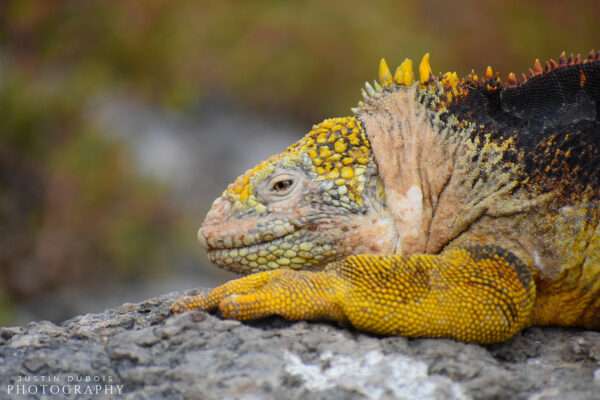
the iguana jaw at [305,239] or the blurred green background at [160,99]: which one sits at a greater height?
the blurred green background at [160,99]

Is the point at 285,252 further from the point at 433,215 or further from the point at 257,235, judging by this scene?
the point at 433,215

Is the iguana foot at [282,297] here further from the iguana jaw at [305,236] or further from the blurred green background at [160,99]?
the blurred green background at [160,99]

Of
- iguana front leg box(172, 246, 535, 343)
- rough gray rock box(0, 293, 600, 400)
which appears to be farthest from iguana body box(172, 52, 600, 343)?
rough gray rock box(0, 293, 600, 400)

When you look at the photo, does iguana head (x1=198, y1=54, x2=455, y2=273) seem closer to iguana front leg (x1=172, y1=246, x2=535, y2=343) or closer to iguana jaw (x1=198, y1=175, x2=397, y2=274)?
iguana jaw (x1=198, y1=175, x2=397, y2=274)

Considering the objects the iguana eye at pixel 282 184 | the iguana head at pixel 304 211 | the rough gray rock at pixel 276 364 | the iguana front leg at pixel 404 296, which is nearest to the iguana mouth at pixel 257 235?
the iguana head at pixel 304 211

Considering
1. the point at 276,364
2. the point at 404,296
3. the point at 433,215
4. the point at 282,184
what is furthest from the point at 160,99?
the point at 276,364

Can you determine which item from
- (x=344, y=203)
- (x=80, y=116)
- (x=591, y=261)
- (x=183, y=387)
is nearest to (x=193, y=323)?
(x=183, y=387)

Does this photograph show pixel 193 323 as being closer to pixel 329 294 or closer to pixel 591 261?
pixel 329 294
